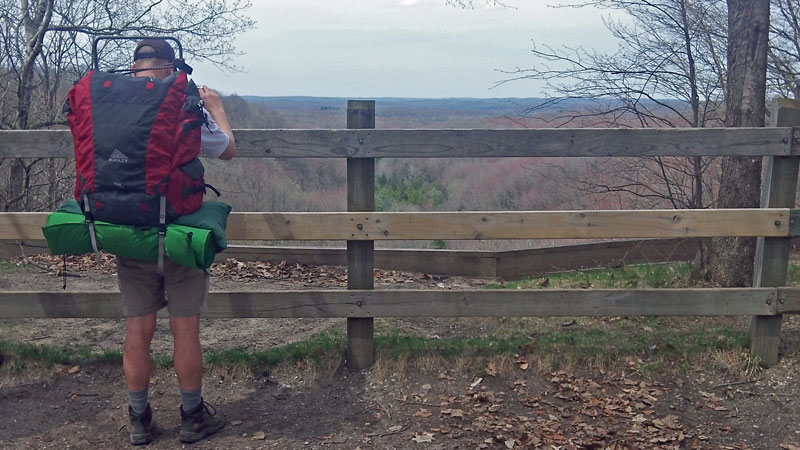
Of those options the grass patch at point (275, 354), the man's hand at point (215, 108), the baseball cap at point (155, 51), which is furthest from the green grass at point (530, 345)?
the baseball cap at point (155, 51)

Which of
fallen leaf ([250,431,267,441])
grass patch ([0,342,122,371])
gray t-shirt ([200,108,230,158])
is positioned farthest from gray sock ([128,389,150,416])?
gray t-shirt ([200,108,230,158])

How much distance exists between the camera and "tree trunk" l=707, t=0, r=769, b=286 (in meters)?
6.02

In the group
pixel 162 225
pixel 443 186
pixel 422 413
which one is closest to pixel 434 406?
pixel 422 413

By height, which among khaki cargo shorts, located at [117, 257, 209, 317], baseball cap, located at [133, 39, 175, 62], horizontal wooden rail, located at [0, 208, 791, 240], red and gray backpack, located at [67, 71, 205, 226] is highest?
baseball cap, located at [133, 39, 175, 62]

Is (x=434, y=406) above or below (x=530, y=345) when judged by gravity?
below

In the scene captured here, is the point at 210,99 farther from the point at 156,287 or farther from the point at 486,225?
the point at 486,225

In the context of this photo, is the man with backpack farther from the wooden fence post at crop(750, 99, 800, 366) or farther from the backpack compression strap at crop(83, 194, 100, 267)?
the wooden fence post at crop(750, 99, 800, 366)

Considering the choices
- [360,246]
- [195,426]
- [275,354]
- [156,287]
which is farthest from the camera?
[275,354]

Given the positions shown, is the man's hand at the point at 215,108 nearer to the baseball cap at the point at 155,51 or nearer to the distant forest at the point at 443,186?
the baseball cap at the point at 155,51

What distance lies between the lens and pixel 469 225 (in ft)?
15.4

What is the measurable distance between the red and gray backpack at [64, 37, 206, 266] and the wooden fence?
0.88 metres

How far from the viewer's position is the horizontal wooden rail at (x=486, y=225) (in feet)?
15.1

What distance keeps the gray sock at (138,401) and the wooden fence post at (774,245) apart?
12.2 feet

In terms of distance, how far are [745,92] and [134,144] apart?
4661mm
